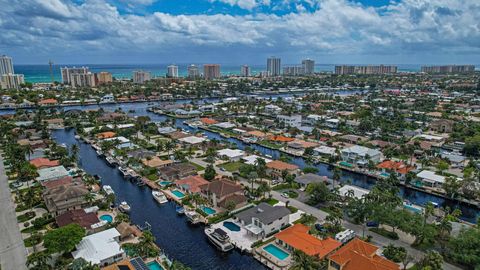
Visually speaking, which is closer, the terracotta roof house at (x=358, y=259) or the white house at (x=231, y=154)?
the terracotta roof house at (x=358, y=259)

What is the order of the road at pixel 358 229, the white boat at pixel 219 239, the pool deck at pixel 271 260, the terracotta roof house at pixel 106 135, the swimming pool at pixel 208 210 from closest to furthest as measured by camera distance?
1. the pool deck at pixel 271 260
2. the road at pixel 358 229
3. the white boat at pixel 219 239
4. the swimming pool at pixel 208 210
5. the terracotta roof house at pixel 106 135

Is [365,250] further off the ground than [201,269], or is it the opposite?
[365,250]

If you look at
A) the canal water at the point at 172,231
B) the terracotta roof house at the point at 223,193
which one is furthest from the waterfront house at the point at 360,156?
the canal water at the point at 172,231

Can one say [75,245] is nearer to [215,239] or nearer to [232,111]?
[215,239]

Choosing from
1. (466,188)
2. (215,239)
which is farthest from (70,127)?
(466,188)

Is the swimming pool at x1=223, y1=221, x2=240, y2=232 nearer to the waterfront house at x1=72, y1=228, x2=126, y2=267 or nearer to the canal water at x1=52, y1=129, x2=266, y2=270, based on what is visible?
the canal water at x1=52, y1=129, x2=266, y2=270

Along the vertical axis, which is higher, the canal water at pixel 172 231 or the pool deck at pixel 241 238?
the pool deck at pixel 241 238

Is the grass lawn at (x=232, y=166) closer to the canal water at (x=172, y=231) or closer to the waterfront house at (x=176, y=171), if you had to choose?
the waterfront house at (x=176, y=171)
